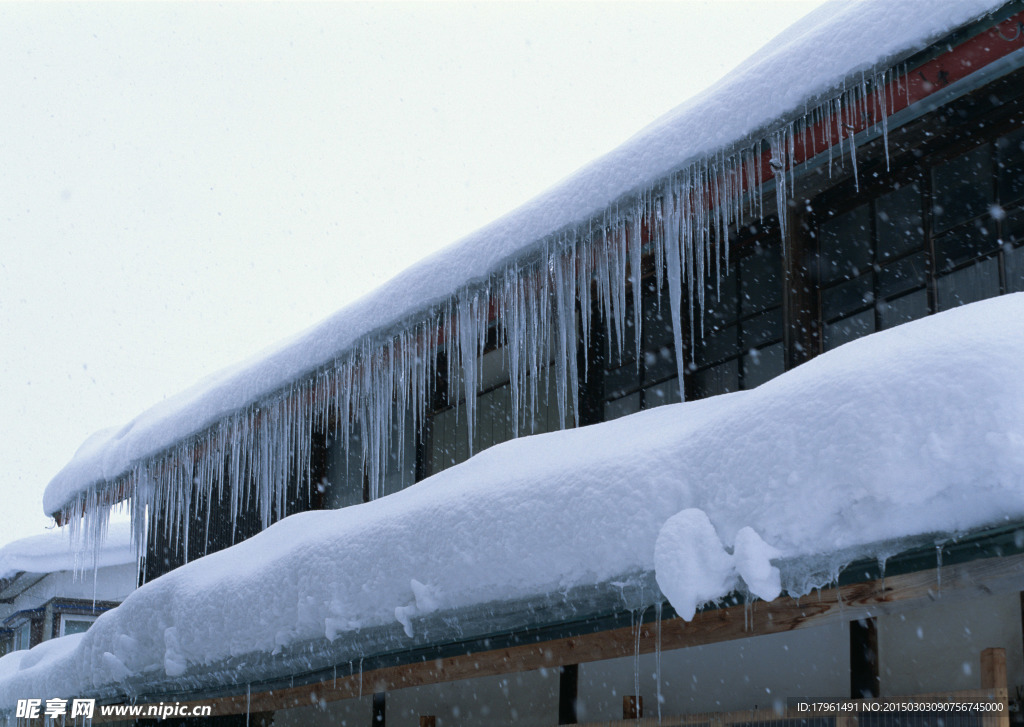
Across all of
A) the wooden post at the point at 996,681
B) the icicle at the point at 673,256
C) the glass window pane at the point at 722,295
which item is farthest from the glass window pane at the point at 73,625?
the wooden post at the point at 996,681

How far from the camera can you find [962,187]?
4.22 metres

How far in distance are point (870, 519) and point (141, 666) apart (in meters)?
4.25

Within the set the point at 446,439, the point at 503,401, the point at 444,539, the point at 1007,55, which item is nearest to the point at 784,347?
the point at 1007,55

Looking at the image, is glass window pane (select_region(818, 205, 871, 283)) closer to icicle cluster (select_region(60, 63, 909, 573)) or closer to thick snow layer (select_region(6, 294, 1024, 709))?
icicle cluster (select_region(60, 63, 909, 573))

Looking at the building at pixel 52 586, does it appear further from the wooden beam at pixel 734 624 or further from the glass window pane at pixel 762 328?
the glass window pane at pixel 762 328

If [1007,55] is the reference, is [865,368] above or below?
below

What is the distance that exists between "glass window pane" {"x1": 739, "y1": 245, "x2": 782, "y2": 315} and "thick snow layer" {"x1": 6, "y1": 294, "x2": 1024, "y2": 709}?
1.63m

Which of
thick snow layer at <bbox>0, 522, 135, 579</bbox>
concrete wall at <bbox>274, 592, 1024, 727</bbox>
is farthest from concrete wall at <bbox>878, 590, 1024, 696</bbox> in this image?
thick snow layer at <bbox>0, 522, 135, 579</bbox>

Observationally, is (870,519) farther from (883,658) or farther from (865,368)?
(883,658)

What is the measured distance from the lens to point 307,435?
723 cm

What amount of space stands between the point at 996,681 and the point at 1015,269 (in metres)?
1.68

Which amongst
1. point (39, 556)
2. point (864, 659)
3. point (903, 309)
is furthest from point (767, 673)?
point (39, 556)

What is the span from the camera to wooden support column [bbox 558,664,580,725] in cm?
508

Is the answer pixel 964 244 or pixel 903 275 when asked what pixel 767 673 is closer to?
pixel 903 275
